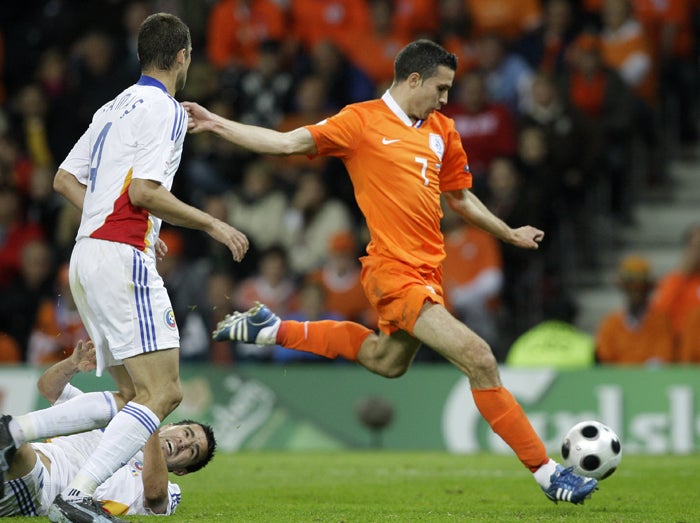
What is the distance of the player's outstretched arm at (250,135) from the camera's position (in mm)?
7531

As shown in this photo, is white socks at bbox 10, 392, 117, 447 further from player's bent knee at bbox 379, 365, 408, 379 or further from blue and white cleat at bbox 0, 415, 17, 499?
player's bent knee at bbox 379, 365, 408, 379

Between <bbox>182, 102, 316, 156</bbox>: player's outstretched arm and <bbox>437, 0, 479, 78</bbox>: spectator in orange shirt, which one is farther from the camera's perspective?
<bbox>437, 0, 479, 78</bbox>: spectator in orange shirt

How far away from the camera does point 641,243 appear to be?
16.0m

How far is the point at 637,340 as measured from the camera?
13.5m

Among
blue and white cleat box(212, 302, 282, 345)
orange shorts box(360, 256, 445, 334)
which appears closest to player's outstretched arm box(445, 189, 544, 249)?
orange shorts box(360, 256, 445, 334)

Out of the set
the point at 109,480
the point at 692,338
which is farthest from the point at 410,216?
the point at 692,338

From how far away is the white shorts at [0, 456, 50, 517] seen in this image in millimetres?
7156

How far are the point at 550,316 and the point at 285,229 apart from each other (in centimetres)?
318

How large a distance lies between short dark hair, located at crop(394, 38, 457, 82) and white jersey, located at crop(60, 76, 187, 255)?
193 centimetres

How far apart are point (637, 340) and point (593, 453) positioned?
569 cm

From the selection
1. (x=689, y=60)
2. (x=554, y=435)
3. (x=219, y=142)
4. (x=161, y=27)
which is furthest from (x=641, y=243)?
(x=161, y=27)

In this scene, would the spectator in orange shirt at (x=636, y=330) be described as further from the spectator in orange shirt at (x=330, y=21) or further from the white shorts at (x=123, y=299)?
the white shorts at (x=123, y=299)

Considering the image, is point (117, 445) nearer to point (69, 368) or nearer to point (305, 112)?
point (69, 368)

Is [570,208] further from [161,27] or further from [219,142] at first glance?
[161,27]
